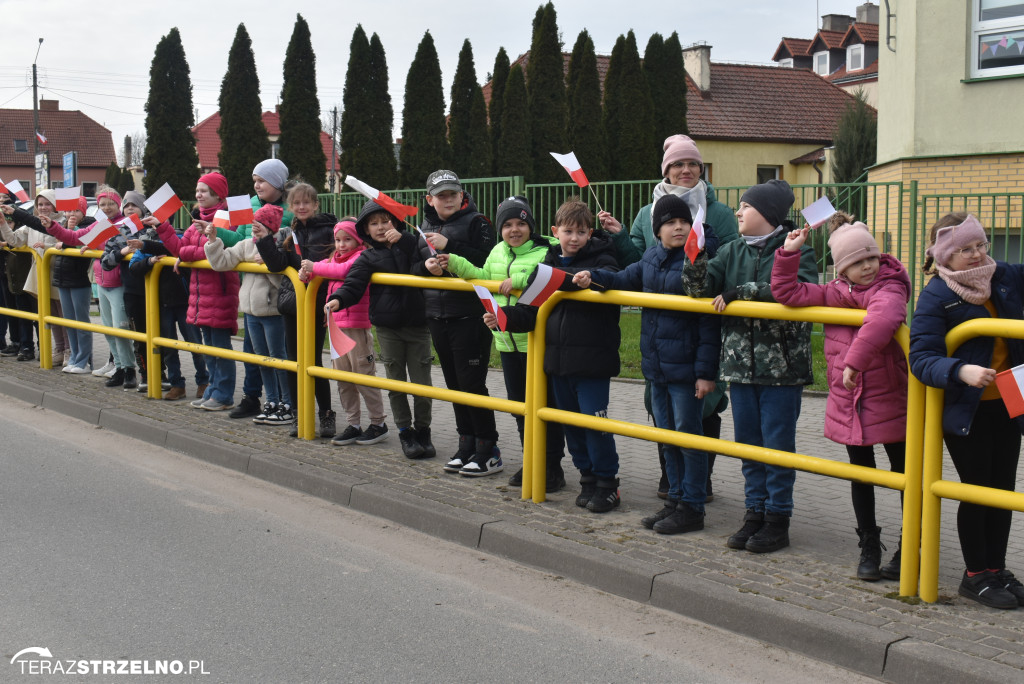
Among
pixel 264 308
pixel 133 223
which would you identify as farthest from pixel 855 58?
pixel 264 308

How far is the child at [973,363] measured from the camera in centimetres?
398

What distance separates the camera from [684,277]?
4.84 m

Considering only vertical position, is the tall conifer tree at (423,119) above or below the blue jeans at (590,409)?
above

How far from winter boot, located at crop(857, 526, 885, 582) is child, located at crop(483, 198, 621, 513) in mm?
1420

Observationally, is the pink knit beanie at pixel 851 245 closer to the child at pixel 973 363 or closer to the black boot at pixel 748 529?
the child at pixel 973 363

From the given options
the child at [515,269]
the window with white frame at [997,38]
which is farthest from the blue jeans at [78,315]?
the window with white frame at [997,38]

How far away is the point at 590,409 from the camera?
5.58m

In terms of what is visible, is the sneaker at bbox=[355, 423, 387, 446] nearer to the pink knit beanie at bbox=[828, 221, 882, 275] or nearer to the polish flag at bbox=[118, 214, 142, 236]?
the polish flag at bbox=[118, 214, 142, 236]

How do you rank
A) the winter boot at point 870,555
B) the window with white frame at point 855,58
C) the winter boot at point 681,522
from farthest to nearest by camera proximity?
the window with white frame at point 855,58
the winter boot at point 681,522
the winter boot at point 870,555

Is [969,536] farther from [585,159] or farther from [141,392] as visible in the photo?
[585,159]

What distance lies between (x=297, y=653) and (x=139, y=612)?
0.81 meters

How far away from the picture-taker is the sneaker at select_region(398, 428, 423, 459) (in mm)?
6895

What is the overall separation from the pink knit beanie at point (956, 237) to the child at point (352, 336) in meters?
3.79

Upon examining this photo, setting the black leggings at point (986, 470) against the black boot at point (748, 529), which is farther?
the black boot at point (748, 529)
